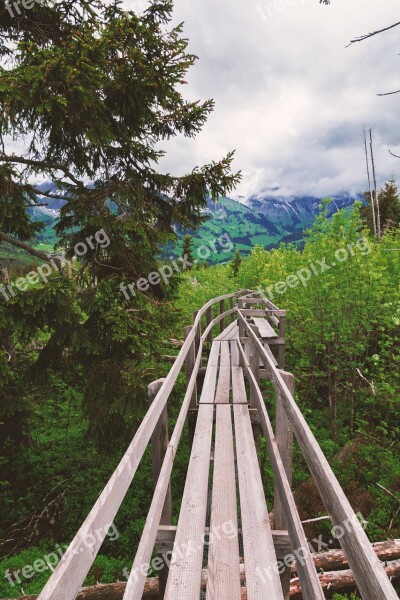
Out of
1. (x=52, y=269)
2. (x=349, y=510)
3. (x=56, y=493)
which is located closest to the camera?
(x=349, y=510)

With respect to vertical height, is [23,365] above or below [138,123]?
below

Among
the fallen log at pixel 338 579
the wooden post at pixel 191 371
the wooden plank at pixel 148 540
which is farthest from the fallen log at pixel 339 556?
the wooden plank at pixel 148 540

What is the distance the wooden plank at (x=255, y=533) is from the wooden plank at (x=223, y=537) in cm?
9

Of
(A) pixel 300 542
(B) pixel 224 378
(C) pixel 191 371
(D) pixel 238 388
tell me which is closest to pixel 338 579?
(D) pixel 238 388

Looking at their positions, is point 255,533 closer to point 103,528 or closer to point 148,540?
point 148,540

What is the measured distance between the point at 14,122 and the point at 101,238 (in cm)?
242

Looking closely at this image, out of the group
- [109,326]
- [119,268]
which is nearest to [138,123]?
[119,268]

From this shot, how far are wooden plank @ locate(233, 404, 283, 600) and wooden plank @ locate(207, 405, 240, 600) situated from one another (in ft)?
0.28

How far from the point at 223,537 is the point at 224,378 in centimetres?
399

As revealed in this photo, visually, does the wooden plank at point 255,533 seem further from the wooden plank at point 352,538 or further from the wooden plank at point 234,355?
the wooden plank at point 234,355

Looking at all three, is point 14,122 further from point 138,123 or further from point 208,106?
point 208,106

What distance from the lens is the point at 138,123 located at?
24.6 feet

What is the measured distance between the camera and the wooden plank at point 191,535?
6.62 ft

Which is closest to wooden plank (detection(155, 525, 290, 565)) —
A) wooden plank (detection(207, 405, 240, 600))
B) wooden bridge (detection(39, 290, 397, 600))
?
wooden bridge (detection(39, 290, 397, 600))
